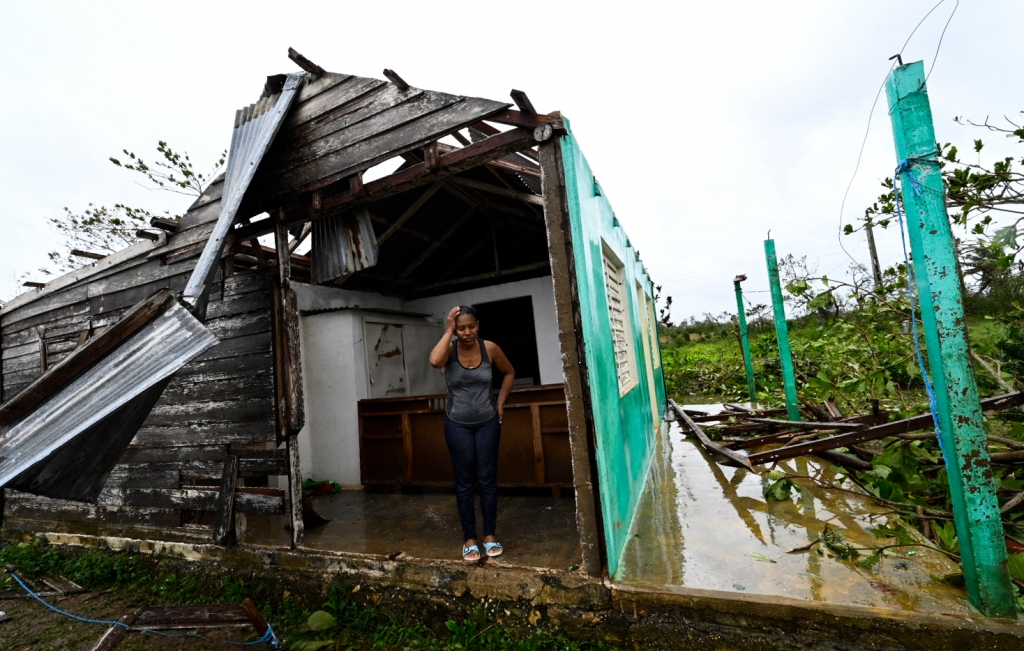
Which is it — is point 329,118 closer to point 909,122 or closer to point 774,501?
point 909,122

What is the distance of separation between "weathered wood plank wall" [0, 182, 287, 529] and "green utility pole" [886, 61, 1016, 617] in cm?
410

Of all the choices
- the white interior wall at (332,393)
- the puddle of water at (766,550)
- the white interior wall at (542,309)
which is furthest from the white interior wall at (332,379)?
the puddle of water at (766,550)

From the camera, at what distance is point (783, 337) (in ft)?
20.0

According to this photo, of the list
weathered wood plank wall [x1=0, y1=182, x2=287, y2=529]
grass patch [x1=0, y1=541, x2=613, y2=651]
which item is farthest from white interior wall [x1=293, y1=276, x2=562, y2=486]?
grass patch [x1=0, y1=541, x2=613, y2=651]

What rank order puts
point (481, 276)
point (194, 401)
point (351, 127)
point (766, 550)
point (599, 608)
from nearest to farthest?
point (599, 608), point (766, 550), point (351, 127), point (194, 401), point (481, 276)

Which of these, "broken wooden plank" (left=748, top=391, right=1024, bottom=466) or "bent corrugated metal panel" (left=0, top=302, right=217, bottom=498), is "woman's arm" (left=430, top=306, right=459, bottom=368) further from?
→ "broken wooden plank" (left=748, top=391, right=1024, bottom=466)

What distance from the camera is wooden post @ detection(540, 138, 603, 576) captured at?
2686 millimetres

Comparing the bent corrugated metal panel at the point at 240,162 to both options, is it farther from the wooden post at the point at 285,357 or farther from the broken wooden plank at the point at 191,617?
the broken wooden plank at the point at 191,617

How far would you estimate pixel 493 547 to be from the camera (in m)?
3.12

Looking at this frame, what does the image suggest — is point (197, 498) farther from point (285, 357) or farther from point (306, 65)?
→ point (306, 65)

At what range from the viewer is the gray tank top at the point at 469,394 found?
323 cm

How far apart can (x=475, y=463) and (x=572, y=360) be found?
1124mm

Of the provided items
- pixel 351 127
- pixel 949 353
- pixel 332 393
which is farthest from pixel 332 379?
pixel 949 353


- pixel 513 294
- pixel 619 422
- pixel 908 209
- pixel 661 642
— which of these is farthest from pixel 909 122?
pixel 513 294
